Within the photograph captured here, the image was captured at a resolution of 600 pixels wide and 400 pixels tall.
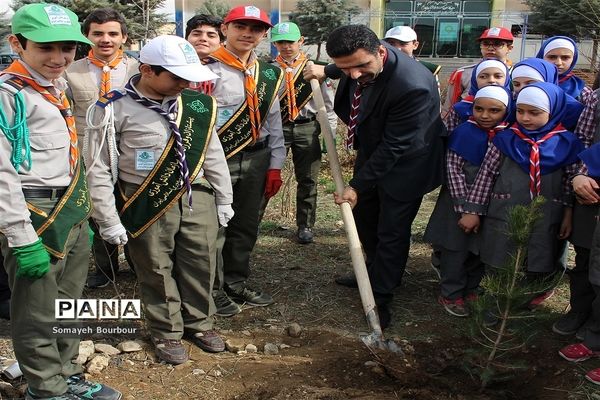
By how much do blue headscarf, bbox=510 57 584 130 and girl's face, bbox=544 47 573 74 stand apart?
44 cm

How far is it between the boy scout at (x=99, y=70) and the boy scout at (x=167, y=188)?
34.0 inches

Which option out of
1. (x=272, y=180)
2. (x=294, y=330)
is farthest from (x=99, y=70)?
(x=294, y=330)

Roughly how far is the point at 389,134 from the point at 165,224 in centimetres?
146

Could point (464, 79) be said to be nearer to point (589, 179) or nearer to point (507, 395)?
point (589, 179)

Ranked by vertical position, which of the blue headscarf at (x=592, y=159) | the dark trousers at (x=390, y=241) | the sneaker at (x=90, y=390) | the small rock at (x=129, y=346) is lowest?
the small rock at (x=129, y=346)

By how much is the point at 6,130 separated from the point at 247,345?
1.88m

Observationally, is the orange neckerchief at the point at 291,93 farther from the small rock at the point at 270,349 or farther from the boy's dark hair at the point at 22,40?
the boy's dark hair at the point at 22,40

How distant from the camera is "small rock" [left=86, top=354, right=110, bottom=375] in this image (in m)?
3.20

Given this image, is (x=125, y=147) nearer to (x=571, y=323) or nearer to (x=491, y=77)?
(x=491, y=77)

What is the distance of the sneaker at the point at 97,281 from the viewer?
439 centimetres

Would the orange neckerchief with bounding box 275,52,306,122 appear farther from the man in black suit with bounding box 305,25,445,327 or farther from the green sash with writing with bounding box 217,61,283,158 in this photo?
the green sash with writing with bounding box 217,61,283,158

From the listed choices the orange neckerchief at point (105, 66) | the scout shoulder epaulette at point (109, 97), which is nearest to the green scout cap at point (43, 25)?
the scout shoulder epaulette at point (109, 97)

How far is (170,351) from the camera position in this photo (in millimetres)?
3346

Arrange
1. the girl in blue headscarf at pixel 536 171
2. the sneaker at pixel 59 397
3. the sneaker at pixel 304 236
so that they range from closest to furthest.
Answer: the sneaker at pixel 59 397 < the girl in blue headscarf at pixel 536 171 < the sneaker at pixel 304 236
